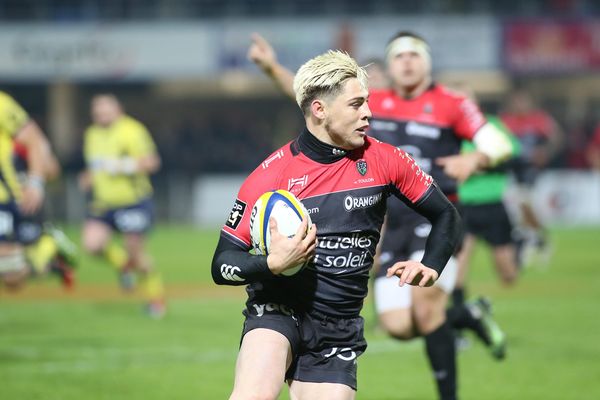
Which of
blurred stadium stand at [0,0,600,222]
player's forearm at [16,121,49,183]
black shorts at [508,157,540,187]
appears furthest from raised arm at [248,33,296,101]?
blurred stadium stand at [0,0,600,222]

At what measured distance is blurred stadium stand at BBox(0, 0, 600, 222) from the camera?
35.5m

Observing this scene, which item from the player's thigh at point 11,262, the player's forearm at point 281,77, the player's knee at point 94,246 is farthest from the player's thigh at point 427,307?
the player's knee at point 94,246

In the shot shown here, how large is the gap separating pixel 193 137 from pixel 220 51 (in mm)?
2891

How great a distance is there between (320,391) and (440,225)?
1.04 meters

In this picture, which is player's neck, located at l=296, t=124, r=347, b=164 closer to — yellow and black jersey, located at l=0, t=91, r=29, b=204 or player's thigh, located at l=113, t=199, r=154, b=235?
yellow and black jersey, located at l=0, t=91, r=29, b=204

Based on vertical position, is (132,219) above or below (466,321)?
above

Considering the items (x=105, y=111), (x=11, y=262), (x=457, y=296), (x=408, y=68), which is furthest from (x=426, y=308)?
(x=105, y=111)

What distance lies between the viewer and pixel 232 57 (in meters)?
36.3

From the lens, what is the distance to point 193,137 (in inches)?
1433

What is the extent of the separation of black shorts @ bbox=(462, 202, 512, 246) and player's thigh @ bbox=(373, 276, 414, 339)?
5284 millimetres

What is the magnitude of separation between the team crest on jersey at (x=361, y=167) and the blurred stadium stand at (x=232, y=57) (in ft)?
89.1

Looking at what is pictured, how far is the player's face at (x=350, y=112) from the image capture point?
5.61 meters

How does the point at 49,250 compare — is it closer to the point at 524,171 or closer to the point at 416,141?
the point at 416,141

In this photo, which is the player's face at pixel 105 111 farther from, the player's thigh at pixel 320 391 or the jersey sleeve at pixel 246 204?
the player's thigh at pixel 320 391
